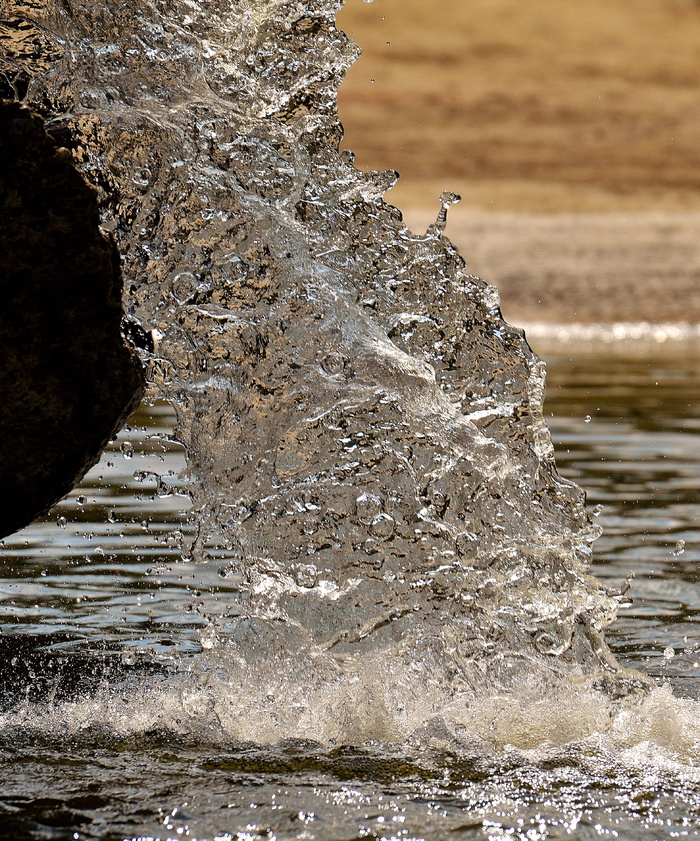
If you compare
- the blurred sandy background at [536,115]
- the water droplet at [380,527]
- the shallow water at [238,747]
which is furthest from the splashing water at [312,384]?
the blurred sandy background at [536,115]

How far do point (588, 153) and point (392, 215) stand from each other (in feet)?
129

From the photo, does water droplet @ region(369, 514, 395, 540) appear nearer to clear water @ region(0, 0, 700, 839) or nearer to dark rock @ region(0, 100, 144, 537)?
clear water @ region(0, 0, 700, 839)

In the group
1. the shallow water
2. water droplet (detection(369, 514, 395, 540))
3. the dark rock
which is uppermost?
the dark rock

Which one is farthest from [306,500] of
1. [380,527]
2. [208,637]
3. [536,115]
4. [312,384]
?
[536,115]

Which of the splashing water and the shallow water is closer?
the shallow water

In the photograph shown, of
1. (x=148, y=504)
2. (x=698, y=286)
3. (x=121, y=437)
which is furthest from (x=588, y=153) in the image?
(x=148, y=504)

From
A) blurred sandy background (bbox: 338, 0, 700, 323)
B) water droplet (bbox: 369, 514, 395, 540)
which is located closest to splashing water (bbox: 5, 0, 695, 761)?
water droplet (bbox: 369, 514, 395, 540)

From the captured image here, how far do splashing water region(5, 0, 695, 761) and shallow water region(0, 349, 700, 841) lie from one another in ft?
0.63

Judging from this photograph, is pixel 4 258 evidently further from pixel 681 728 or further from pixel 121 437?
pixel 121 437

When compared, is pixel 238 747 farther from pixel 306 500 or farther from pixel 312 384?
pixel 312 384

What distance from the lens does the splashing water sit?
171 inches

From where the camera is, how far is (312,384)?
468cm

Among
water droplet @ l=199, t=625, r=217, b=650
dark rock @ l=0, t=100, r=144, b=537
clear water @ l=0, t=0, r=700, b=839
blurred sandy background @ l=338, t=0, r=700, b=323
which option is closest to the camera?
clear water @ l=0, t=0, r=700, b=839

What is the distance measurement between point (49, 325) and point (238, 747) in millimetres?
1253
